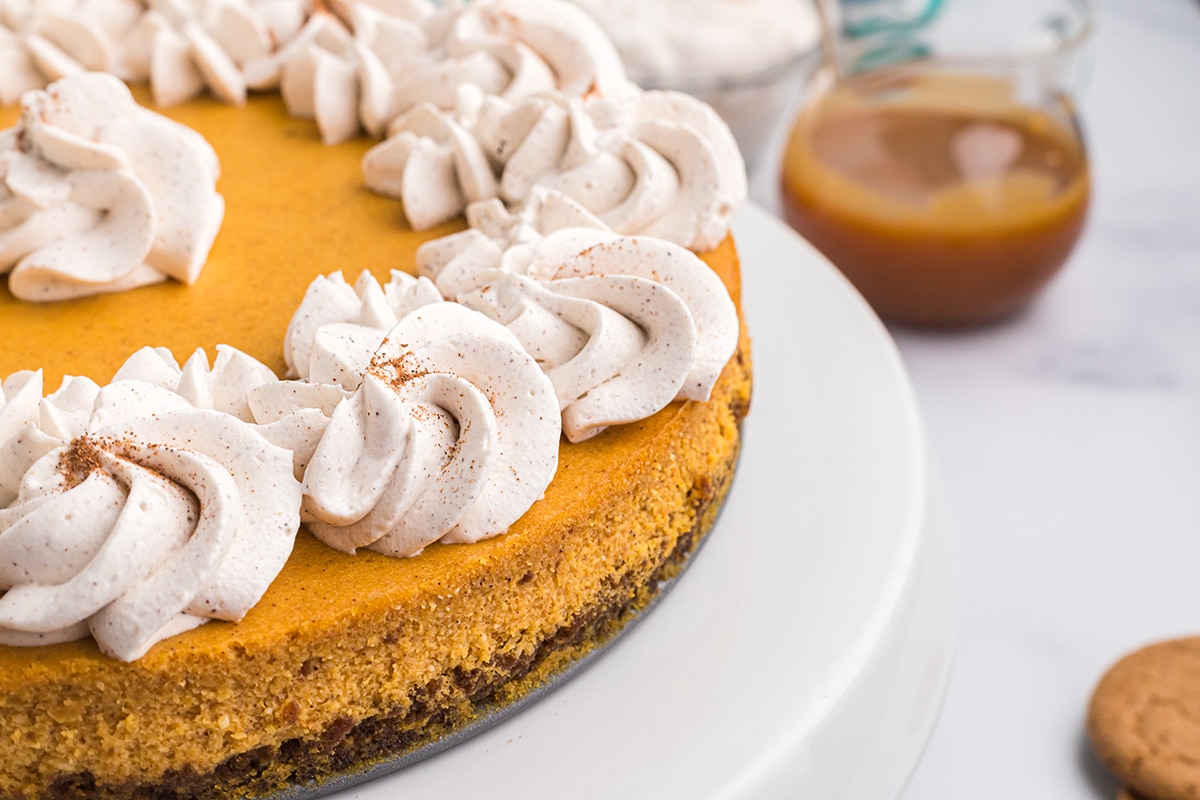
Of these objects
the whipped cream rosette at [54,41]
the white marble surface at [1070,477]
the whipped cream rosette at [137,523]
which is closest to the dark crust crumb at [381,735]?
the whipped cream rosette at [137,523]

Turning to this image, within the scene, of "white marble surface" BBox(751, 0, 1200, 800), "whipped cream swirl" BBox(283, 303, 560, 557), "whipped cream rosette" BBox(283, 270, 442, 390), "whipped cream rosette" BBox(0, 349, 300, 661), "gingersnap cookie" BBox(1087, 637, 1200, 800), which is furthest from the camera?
"white marble surface" BBox(751, 0, 1200, 800)

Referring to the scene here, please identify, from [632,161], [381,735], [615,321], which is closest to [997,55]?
[632,161]

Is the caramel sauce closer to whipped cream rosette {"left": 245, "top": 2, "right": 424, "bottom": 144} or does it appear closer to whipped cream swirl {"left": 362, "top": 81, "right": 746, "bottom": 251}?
whipped cream swirl {"left": 362, "top": 81, "right": 746, "bottom": 251}

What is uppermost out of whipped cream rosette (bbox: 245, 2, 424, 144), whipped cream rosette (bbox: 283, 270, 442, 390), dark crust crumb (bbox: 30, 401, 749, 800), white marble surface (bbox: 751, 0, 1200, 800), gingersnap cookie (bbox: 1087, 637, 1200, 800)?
whipped cream rosette (bbox: 283, 270, 442, 390)

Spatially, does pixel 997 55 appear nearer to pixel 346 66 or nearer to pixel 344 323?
pixel 346 66

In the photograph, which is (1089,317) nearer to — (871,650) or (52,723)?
(871,650)

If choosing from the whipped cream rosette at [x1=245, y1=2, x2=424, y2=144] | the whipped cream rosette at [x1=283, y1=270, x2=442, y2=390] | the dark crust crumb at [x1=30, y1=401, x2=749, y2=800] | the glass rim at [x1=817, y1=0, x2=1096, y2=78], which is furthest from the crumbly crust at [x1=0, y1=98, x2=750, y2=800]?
the glass rim at [x1=817, y1=0, x2=1096, y2=78]
